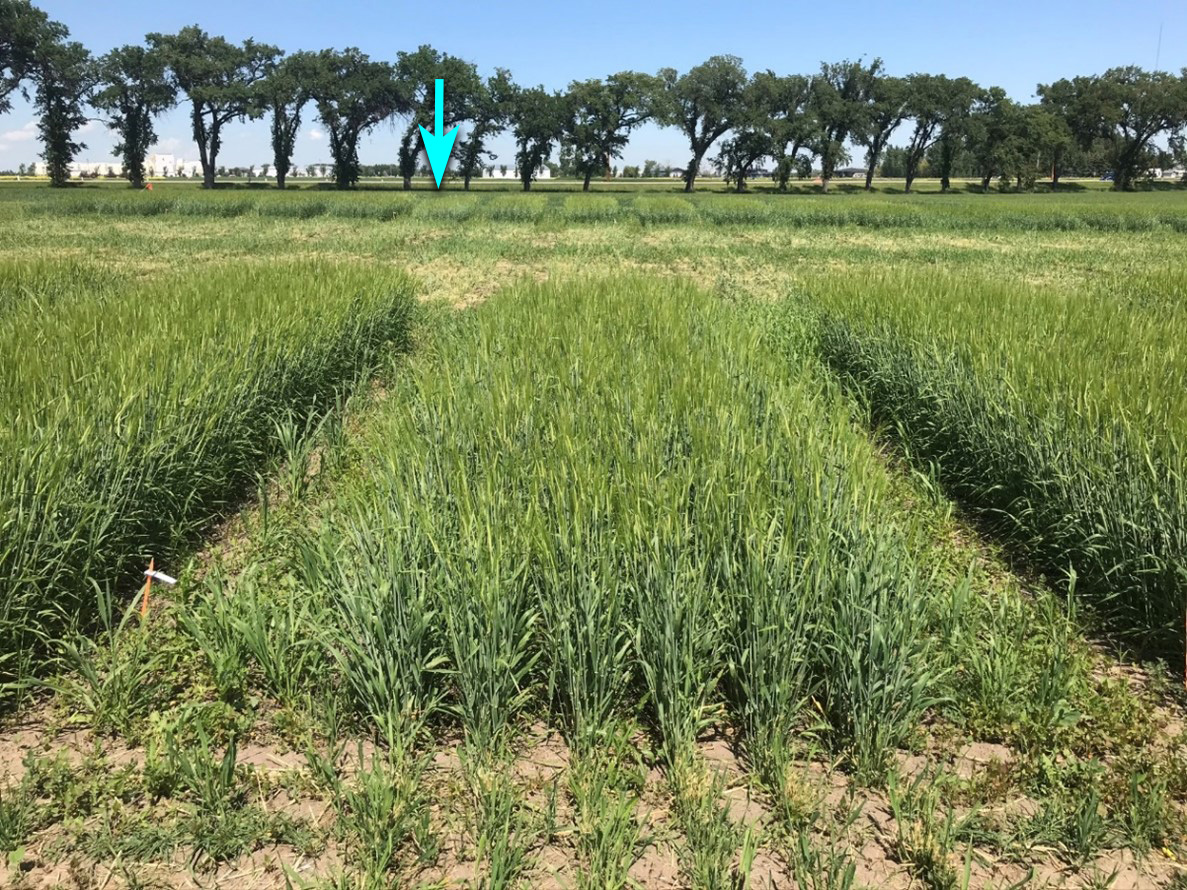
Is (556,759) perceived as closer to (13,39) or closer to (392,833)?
(392,833)

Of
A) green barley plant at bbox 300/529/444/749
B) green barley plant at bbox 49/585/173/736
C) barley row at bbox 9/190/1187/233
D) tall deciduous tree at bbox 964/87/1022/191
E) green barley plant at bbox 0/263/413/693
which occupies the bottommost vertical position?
green barley plant at bbox 49/585/173/736

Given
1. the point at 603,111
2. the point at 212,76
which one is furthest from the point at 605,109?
the point at 212,76

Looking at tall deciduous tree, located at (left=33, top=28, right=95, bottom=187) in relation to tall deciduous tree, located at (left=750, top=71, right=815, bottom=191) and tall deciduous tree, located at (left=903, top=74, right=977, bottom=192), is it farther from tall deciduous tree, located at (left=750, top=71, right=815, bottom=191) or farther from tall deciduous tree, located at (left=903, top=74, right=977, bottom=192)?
tall deciduous tree, located at (left=903, top=74, right=977, bottom=192)

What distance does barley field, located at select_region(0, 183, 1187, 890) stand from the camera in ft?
5.90

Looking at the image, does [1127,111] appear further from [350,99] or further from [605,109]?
[350,99]

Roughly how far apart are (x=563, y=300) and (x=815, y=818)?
18.9 ft

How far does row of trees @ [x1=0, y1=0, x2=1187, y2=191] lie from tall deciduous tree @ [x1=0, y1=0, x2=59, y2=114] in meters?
0.93

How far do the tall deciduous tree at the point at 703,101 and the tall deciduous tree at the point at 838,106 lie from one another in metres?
6.26

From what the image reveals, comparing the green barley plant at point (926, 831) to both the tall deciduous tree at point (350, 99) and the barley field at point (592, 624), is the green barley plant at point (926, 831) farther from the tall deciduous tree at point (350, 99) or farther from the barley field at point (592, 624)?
the tall deciduous tree at point (350, 99)

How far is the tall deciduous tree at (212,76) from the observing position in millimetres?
54094

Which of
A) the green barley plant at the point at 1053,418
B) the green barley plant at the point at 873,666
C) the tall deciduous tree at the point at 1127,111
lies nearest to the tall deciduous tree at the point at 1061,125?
the tall deciduous tree at the point at 1127,111

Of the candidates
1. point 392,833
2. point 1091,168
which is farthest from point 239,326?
point 1091,168

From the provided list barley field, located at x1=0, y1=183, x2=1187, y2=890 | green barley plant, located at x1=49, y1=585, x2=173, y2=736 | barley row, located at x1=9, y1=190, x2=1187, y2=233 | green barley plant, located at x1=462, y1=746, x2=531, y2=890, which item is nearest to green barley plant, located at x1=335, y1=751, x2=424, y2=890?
barley field, located at x1=0, y1=183, x2=1187, y2=890

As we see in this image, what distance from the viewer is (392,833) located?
1.73 metres
